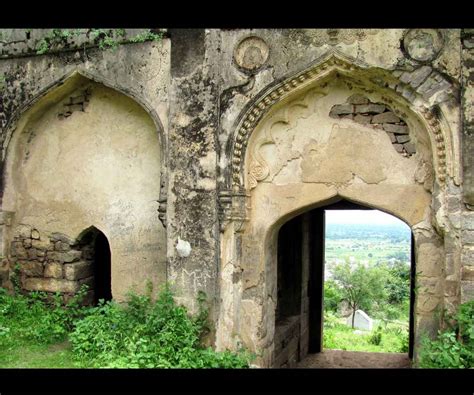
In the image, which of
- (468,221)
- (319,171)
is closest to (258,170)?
(319,171)

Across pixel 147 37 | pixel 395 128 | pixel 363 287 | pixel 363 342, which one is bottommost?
pixel 363 287

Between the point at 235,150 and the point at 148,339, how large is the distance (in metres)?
2.36

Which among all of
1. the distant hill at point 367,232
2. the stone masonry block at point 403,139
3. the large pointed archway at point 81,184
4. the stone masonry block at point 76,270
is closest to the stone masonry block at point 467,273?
the stone masonry block at point 403,139

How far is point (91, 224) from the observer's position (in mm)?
6746

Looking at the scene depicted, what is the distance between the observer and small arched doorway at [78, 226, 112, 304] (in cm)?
711

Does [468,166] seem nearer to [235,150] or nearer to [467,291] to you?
[467,291]

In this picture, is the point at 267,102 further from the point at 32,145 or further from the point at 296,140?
the point at 32,145

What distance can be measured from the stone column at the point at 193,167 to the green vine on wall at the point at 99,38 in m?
0.49

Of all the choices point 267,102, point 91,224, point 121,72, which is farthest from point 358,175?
point 91,224

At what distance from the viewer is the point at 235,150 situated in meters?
5.45

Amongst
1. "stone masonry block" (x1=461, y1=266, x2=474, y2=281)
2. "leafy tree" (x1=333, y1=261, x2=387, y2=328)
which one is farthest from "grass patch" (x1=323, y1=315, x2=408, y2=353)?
"leafy tree" (x1=333, y1=261, x2=387, y2=328)

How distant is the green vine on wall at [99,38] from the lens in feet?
19.5

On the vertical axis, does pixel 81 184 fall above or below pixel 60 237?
above

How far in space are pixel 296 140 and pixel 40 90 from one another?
147 inches
